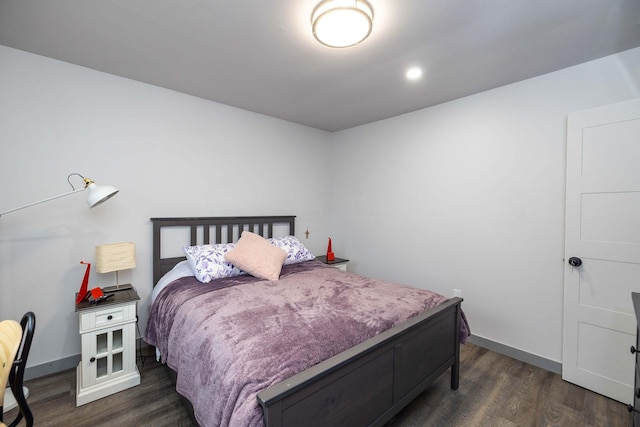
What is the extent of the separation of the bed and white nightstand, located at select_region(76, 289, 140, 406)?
0.19m

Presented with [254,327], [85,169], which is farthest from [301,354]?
[85,169]

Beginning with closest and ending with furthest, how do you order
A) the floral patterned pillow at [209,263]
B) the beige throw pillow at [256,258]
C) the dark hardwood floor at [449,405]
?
the dark hardwood floor at [449,405], the floral patterned pillow at [209,263], the beige throw pillow at [256,258]

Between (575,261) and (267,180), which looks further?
(267,180)

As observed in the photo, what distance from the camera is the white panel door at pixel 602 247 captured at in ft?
6.73

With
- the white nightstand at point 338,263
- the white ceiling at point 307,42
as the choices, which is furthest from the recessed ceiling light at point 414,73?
the white nightstand at point 338,263

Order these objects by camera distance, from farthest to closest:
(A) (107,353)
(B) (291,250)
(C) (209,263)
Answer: (B) (291,250), (C) (209,263), (A) (107,353)

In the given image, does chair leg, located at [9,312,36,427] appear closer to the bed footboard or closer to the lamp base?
the bed footboard

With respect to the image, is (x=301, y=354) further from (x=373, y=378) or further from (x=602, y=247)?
(x=602, y=247)

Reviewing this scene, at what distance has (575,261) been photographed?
2.27 meters

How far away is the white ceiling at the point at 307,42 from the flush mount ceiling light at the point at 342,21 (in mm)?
60

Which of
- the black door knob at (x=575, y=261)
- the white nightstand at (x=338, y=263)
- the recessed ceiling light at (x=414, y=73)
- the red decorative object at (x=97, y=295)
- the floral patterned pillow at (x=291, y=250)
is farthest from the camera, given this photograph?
the white nightstand at (x=338, y=263)

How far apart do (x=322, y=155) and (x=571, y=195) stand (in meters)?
2.97

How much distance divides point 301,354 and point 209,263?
61.1 inches

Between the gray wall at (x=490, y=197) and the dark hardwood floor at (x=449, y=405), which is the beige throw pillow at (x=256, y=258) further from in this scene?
the gray wall at (x=490, y=197)
